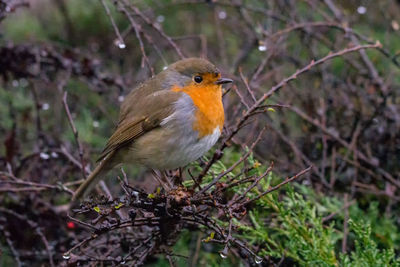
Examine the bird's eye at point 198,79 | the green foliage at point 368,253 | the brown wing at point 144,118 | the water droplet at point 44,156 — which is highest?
the bird's eye at point 198,79

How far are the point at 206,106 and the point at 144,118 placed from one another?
1.10 ft

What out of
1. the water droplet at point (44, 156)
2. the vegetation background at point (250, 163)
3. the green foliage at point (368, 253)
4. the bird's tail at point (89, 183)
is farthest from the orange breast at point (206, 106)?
the green foliage at point (368, 253)

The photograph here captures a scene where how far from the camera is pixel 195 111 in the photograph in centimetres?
274

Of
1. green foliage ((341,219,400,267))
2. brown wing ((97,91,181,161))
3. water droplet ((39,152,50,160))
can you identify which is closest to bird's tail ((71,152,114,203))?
brown wing ((97,91,181,161))

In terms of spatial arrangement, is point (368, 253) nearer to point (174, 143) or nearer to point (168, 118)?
point (174, 143)

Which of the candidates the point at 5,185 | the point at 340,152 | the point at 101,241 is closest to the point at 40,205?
the point at 5,185

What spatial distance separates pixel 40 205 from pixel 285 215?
4.32 feet

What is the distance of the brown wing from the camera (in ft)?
9.25

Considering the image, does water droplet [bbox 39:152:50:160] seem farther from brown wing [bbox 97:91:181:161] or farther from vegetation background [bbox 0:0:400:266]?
brown wing [bbox 97:91:181:161]

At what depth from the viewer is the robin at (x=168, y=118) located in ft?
8.80

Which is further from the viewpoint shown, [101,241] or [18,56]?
[18,56]

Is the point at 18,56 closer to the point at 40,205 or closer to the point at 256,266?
the point at 40,205

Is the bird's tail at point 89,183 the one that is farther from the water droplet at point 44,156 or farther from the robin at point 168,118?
the water droplet at point 44,156

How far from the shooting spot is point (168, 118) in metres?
2.77
